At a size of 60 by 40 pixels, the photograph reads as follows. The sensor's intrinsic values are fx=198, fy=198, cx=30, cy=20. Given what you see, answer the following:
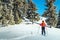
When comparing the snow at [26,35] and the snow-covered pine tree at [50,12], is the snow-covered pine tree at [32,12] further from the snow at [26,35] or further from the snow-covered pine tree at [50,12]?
the snow at [26,35]

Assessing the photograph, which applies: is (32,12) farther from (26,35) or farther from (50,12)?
(26,35)

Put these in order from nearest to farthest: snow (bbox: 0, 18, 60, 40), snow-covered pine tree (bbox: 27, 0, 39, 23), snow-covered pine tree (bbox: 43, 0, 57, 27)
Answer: snow (bbox: 0, 18, 60, 40) → snow-covered pine tree (bbox: 43, 0, 57, 27) → snow-covered pine tree (bbox: 27, 0, 39, 23)

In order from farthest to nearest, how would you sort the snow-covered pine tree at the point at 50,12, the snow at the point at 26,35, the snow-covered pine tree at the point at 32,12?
the snow-covered pine tree at the point at 32,12 → the snow-covered pine tree at the point at 50,12 → the snow at the point at 26,35

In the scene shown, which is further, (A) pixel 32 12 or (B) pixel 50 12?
(A) pixel 32 12

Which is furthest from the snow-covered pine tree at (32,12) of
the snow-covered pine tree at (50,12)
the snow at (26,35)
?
the snow at (26,35)

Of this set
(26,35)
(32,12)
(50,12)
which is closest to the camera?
(26,35)

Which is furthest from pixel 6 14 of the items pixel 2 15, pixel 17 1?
pixel 17 1

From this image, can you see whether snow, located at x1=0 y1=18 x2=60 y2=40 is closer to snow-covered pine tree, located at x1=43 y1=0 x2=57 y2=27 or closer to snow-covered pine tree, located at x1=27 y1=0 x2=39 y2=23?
snow-covered pine tree, located at x1=43 y1=0 x2=57 y2=27

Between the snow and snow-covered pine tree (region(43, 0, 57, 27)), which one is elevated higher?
snow-covered pine tree (region(43, 0, 57, 27))

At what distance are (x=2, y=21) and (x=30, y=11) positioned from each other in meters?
25.2

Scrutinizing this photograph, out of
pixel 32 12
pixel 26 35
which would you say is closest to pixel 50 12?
pixel 32 12

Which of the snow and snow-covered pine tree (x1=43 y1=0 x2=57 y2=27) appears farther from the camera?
snow-covered pine tree (x1=43 y1=0 x2=57 y2=27)

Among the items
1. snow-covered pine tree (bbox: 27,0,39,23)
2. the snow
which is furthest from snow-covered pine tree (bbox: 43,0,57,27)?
the snow

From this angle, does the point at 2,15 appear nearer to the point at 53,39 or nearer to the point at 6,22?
the point at 6,22
